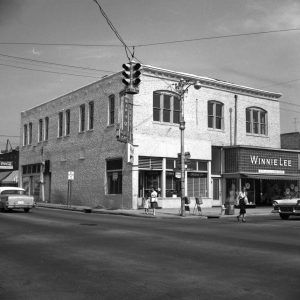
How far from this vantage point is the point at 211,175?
119 ft

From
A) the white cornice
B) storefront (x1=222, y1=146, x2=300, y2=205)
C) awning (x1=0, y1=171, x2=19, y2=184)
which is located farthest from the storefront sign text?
awning (x1=0, y1=171, x2=19, y2=184)

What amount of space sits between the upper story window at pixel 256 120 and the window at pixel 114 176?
11.7 meters

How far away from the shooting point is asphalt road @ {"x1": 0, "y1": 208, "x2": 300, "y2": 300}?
7.10 meters

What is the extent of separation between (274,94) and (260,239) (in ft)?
92.6

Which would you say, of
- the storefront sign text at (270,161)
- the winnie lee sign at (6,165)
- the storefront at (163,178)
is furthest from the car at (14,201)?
the winnie lee sign at (6,165)

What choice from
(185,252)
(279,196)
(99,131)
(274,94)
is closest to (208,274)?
(185,252)

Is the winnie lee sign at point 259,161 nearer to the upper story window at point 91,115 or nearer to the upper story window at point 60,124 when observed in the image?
the upper story window at point 91,115

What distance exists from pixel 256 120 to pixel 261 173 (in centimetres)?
533

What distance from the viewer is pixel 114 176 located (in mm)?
33750

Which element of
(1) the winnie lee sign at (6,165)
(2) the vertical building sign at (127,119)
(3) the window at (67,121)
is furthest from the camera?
(1) the winnie lee sign at (6,165)

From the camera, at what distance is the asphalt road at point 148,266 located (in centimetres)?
710

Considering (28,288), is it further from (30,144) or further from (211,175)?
(30,144)

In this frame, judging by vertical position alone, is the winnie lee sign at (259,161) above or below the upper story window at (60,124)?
below

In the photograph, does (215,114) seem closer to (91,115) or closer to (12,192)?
(91,115)
